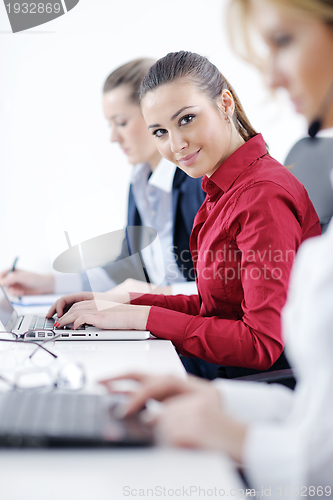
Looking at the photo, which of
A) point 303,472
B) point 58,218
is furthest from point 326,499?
point 58,218

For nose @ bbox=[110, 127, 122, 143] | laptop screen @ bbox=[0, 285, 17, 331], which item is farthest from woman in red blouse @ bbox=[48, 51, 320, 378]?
nose @ bbox=[110, 127, 122, 143]

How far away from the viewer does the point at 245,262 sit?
93cm

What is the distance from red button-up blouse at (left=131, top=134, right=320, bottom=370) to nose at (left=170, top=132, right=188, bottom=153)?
0.13m

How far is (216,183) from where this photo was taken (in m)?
1.12

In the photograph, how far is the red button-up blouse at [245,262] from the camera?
0.90m

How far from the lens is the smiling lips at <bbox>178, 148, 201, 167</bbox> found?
3.82 ft

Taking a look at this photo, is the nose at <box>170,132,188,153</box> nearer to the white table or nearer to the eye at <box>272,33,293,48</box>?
the eye at <box>272,33,293,48</box>

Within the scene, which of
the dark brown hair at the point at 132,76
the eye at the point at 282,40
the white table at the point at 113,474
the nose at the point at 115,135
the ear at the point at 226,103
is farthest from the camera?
the nose at the point at 115,135

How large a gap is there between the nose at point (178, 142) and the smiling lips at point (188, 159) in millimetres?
31

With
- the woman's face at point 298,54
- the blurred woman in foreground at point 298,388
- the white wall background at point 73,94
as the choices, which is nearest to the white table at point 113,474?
the blurred woman in foreground at point 298,388

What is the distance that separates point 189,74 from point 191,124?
13cm

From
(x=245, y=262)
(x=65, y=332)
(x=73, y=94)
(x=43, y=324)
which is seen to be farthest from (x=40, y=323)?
(x=73, y=94)

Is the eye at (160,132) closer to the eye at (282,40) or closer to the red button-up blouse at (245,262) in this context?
the red button-up blouse at (245,262)

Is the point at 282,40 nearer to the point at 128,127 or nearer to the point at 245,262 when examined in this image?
the point at 245,262
